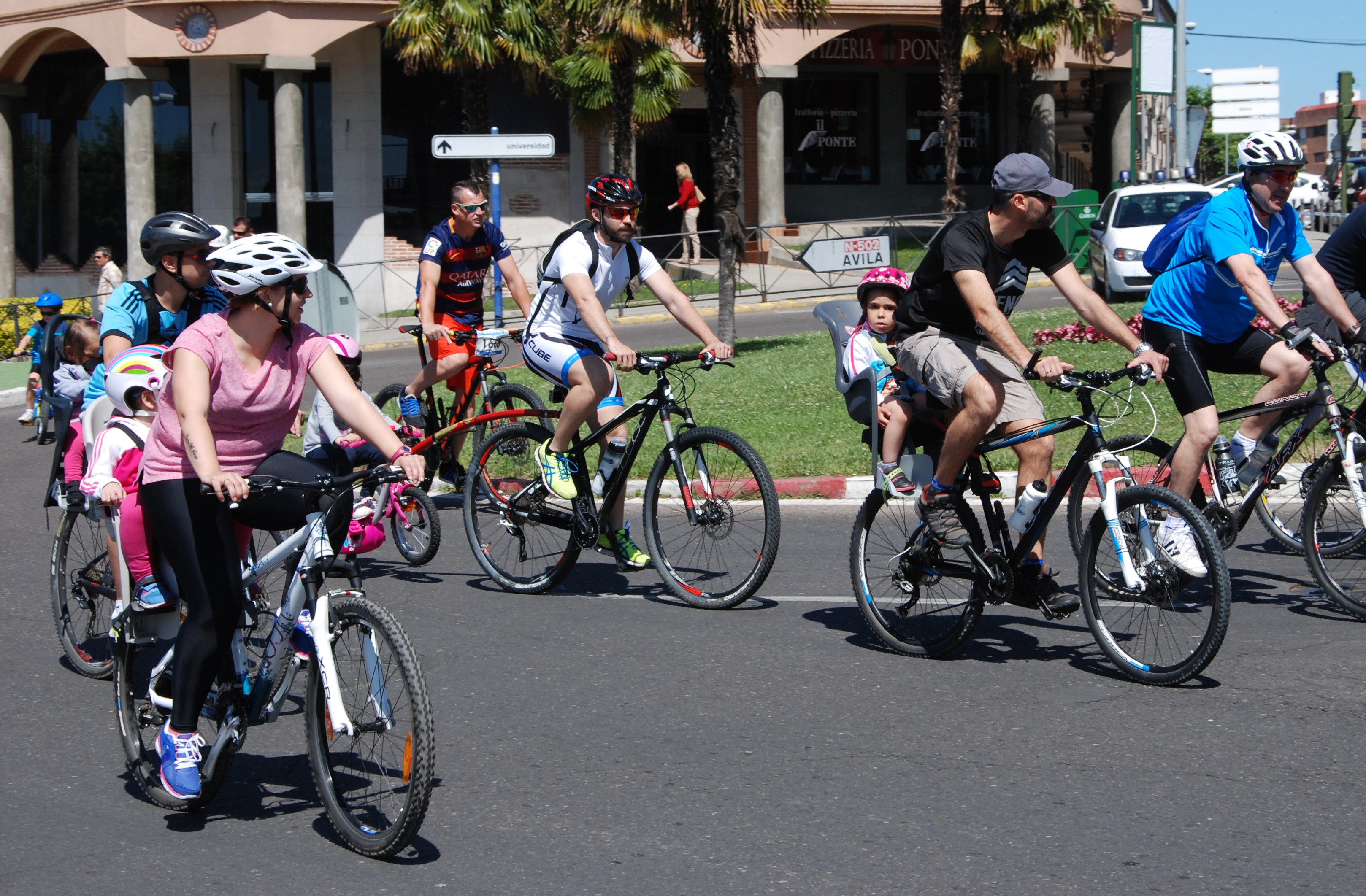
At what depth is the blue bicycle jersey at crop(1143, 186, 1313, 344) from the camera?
653cm

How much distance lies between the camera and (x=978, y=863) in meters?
4.02

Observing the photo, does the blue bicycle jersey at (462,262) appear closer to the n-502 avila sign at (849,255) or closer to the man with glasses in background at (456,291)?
the man with glasses in background at (456,291)

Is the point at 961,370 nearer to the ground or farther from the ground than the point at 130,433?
farther from the ground

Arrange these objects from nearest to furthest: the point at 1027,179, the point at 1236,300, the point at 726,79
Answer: the point at 1027,179 → the point at 1236,300 → the point at 726,79

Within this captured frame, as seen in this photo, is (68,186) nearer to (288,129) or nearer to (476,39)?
(288,129)

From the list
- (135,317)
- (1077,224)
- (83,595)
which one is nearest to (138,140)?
(1077,224)

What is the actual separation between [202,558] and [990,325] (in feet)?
9.74

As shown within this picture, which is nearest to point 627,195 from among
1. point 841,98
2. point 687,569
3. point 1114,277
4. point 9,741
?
point 687,569

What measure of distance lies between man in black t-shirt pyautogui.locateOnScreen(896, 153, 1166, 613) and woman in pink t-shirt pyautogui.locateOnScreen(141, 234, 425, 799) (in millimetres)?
2466

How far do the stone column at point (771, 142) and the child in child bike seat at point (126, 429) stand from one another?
27874 mm

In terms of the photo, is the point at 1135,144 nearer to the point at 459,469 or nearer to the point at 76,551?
the point at 459,469

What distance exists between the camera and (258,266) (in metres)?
4.26

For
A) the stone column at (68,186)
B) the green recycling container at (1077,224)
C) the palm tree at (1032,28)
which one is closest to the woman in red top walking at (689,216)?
the palm tree at (1032,28)

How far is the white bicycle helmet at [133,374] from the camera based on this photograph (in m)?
5.50
